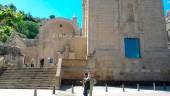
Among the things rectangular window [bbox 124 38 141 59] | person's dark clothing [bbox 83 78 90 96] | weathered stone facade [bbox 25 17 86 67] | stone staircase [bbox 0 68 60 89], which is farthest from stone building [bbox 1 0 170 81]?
person's dark clothing [bbox 83 78 90 96]

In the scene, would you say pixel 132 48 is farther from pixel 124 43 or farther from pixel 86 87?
pixel 86 87

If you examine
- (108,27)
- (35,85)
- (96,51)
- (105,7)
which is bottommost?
(35,85)

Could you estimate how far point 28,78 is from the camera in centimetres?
2322

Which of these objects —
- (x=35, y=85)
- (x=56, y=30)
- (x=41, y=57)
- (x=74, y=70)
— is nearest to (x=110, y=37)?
(x=74, y=70)

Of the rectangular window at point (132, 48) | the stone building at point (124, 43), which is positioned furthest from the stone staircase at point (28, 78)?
the rectangular window at point (132, 48)

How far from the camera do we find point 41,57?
38.0 m

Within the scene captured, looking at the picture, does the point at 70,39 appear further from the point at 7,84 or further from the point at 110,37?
the point at 7,84

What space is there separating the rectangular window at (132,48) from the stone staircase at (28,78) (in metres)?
8.83

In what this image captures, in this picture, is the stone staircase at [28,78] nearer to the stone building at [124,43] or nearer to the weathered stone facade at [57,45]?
the stone building at [124,43]

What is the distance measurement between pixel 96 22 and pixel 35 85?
35.0 ft

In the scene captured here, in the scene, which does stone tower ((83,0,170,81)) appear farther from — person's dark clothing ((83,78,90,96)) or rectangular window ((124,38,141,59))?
person's dark clothing ((83,78,90,96))

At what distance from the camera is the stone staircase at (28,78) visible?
21.7 m

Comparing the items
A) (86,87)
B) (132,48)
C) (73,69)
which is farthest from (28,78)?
(132,48)

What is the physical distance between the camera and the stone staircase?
21714 millimetres
